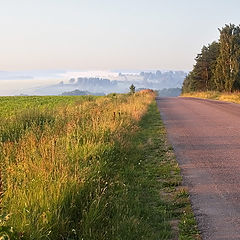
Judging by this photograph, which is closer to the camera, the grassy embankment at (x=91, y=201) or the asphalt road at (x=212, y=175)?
the grassy embankment at (x=91, y=201)

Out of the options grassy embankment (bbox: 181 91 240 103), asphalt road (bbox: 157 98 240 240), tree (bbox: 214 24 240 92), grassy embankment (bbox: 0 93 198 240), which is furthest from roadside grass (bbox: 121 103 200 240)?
tree (bbox: 214 24 240 92)

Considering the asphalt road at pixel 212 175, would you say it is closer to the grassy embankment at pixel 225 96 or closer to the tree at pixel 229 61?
the grassy embankment at pixel 225 96

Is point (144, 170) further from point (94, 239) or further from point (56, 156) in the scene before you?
point (94, 239)

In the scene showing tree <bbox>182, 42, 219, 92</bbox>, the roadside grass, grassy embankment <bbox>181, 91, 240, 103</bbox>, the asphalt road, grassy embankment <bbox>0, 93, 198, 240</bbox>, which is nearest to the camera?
grassy embankment <bbox>0, 93, 198, 240</bbox>

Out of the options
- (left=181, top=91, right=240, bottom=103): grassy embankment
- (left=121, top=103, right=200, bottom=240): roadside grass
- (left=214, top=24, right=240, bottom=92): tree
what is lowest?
(left=121, top=103, right=200, bottom=240): roadside grass

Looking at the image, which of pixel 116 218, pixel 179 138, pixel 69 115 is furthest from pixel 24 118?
pixel 116 218

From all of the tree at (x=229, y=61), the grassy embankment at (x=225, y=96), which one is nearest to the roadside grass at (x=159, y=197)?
the grassy embankment at (x=225, y=96)

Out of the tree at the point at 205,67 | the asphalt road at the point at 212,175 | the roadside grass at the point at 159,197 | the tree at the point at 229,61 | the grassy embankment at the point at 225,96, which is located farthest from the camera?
the tree at the point at 205,67

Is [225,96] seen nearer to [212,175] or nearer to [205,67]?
[205,67]

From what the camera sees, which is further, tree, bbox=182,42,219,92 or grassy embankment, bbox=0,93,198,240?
tree, bbox=182,42,219,92

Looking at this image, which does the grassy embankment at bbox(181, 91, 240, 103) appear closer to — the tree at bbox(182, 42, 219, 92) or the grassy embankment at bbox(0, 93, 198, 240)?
the tree at bbox(182, 42, 219, 92)

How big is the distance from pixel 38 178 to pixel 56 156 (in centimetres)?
94

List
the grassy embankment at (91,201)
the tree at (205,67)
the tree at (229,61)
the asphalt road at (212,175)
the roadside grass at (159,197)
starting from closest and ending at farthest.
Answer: the grassy embankment at (91,201), the roadside grass at (159,197), the asphalt road at (212,175), the tree at (229,61), the tree at (205,67)

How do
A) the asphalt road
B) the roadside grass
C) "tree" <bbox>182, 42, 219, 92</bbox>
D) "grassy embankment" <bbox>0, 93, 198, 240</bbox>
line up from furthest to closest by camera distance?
1. "tree" <bbox>182, 42, 219, 92</bbox>
2. the asphalt road
3. the roadside grass
4. "grassy embankment" <bbox>0, 93, 198, 240</bbox>
